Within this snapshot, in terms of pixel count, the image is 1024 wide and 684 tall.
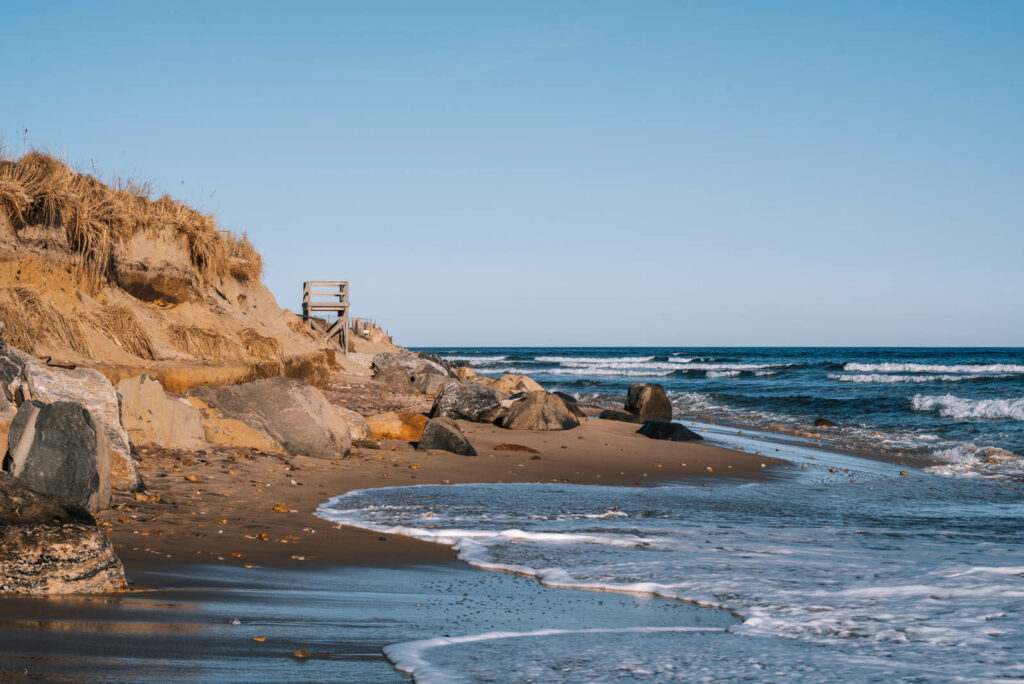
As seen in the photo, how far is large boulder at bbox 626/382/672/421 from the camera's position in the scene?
21.9m

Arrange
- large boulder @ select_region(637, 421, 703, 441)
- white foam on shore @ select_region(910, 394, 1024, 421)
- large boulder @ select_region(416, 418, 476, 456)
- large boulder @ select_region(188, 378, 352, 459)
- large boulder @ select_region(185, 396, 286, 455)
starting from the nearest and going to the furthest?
large boulder @ select_region(185, 396, 286, 455) < large boulder @ select_region(188, 378, 352, 459) < large boulder @ select_region(416, 418, 476, 456) < large boulder @ select_region(637, 421, 703, 441) < white foam on shore @ select_region(910, 394, 1024, 421)

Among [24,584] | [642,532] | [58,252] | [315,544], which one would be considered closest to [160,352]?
[58,252]

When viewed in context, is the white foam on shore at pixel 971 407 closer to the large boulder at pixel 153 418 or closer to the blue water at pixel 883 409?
the blue water at pixel 883 409

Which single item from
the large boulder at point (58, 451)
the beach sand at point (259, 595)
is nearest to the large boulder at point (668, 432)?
the beach sand at point (259, 595)

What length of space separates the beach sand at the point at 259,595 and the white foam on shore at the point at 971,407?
60.9 feet

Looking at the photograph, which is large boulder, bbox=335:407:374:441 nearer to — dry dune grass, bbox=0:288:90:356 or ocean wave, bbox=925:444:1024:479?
dry dune grass, bbox=0:288:90:356

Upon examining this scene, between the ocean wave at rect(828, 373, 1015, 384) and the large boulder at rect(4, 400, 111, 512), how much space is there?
34.4m

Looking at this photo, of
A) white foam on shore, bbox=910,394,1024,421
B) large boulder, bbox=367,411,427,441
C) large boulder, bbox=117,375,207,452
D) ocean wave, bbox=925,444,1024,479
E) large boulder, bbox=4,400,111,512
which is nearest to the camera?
large boulder, bbox=4,400,111,512

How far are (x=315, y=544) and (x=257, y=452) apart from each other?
384 cm

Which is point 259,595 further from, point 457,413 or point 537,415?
point 457,413

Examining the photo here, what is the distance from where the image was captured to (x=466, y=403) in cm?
1591

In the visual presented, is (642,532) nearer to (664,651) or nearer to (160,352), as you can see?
(664,651)

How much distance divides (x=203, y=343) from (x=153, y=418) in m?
5.34

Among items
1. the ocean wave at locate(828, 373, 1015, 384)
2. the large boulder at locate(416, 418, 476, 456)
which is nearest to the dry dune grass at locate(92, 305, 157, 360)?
the large boulder at locate(416, 418, 476, 456)
